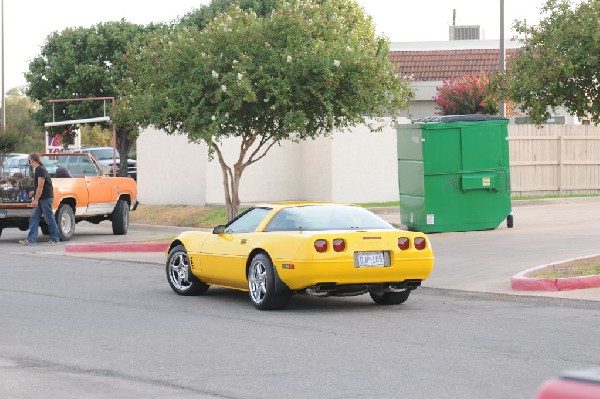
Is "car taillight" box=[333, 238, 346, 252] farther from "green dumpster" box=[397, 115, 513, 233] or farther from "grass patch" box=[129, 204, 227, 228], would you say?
"grass patch" box=[129, 204, 227, 228]

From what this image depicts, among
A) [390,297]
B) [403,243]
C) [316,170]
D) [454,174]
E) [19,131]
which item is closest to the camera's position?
[403,243]

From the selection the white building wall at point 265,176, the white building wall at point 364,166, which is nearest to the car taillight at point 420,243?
the white building wall at point 364,166

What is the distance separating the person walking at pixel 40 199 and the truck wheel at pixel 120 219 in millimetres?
2724

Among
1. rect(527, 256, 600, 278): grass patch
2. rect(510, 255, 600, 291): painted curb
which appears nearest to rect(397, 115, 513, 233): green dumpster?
rect(527, 256, 600, 278): grass patch

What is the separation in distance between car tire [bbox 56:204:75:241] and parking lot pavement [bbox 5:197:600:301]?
61cm

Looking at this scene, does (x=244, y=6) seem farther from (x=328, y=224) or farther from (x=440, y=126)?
(x=328, y=224)

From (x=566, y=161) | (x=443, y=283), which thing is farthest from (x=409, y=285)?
(x=566, y=161)

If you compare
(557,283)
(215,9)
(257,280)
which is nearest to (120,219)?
(257,280)

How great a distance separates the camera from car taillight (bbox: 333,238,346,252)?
12898mm

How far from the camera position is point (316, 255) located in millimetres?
12828

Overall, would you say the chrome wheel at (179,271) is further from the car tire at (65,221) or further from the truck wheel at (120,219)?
the truck wheel at (120,219)

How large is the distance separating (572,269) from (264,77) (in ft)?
25.0

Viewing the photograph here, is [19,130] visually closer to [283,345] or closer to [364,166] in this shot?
[364,166]

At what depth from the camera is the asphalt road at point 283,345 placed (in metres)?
8.62
